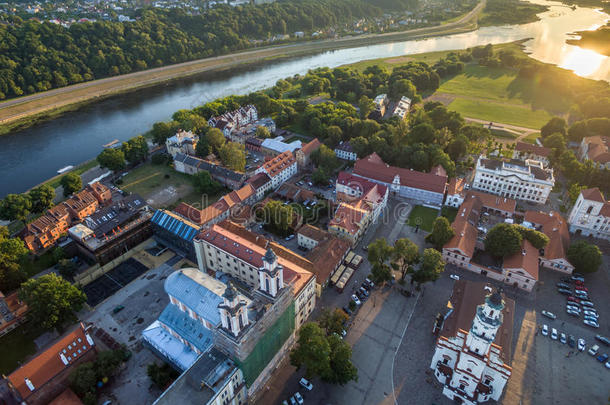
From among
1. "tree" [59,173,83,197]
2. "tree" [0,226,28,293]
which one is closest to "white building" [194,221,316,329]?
"tree" [0,226,28,293]

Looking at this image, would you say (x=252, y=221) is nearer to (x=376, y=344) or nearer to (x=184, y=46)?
(x=376, y=344)

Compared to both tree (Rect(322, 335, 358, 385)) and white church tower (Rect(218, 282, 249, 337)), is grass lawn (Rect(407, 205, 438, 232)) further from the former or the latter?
white church tower (Rect(218, 282, 249, 337))

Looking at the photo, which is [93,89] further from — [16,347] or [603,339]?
[603,339]

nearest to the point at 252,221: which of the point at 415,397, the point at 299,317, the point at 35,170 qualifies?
the point at 299,317

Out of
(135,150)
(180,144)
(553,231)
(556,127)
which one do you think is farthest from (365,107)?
(135,150)

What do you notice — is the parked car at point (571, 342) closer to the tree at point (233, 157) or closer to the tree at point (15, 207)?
the tree at point (233, 157)

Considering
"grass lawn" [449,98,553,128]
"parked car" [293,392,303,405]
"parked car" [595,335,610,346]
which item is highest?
"grass lawn" [449,98,553,128]
